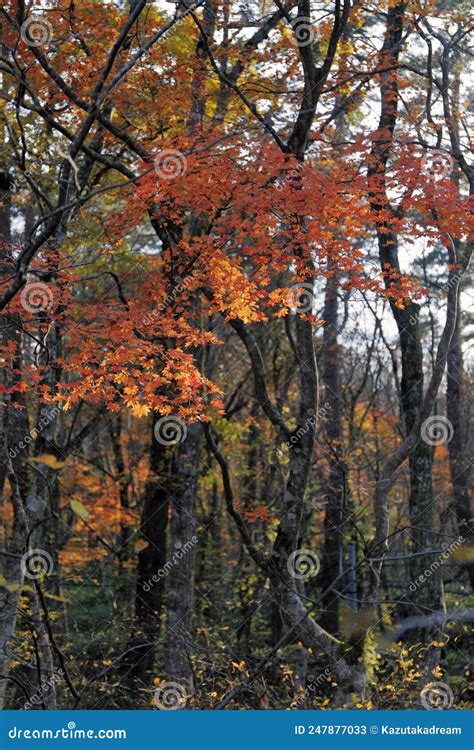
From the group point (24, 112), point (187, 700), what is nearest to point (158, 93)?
point (24, 112)

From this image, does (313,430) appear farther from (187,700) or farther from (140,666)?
(140,666)

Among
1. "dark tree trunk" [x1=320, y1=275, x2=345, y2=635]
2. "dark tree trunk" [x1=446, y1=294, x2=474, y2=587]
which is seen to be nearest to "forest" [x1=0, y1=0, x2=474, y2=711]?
"dark tree trunk" [x1=320, y1=275, x2=345, y2=635]

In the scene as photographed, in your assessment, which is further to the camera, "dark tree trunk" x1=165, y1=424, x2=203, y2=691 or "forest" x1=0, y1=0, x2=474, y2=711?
"dark tree trunk" x1=165, y1=424, x2=203, y2=691

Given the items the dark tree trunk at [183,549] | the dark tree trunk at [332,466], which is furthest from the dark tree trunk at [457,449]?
the dark tree trunk at [183,549]

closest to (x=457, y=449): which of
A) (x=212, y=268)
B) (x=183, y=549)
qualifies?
(x=183, y=549)

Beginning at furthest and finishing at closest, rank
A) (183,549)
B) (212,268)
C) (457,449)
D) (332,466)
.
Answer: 1. (457,449)
2. (332,466)
3. (183,549)
4. (212,268)

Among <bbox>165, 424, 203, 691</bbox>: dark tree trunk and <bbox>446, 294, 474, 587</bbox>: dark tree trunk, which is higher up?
<bbox>446, 294, 474, 587</bbox>: dark tree trunk

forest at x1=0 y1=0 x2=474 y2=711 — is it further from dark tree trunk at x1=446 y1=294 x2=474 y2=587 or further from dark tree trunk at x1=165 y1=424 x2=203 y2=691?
dark tree trunk at x1=446 y1=294 x2=474 y2=587

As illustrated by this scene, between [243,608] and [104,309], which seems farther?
[243,608]

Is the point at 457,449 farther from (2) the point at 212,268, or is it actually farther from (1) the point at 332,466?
(2) the point at 212,268

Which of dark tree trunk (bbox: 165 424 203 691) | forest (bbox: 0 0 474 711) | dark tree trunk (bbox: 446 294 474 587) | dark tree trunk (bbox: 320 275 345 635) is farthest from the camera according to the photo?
dark tree trunk (bbox: 446 294 474 587)

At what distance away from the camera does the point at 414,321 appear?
476 inches

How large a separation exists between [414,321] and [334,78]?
3.73 metres

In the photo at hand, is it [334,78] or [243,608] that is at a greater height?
[334,78]
